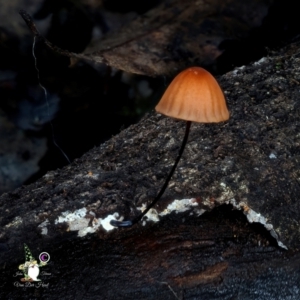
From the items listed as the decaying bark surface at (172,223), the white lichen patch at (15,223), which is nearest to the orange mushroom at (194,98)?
the decaying bark surface at (172,223)

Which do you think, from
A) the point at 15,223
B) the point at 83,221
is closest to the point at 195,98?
the point at 83,221

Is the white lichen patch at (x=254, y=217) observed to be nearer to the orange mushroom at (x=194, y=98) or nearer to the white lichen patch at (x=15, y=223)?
the orange mushroom at (x=194, y=98)

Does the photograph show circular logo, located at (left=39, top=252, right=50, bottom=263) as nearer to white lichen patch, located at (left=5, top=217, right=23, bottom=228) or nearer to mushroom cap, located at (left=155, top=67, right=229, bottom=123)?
white lichen patch, located at (left=5, top=217, right=23, bottom=228)

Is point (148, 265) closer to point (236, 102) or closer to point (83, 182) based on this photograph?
point (83, 182)

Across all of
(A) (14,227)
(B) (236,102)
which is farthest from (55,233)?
(B) (236,102)

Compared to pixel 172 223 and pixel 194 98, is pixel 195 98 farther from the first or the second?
pixel 172 223

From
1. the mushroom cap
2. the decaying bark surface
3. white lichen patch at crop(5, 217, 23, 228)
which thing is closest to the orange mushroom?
the mushroom cap
